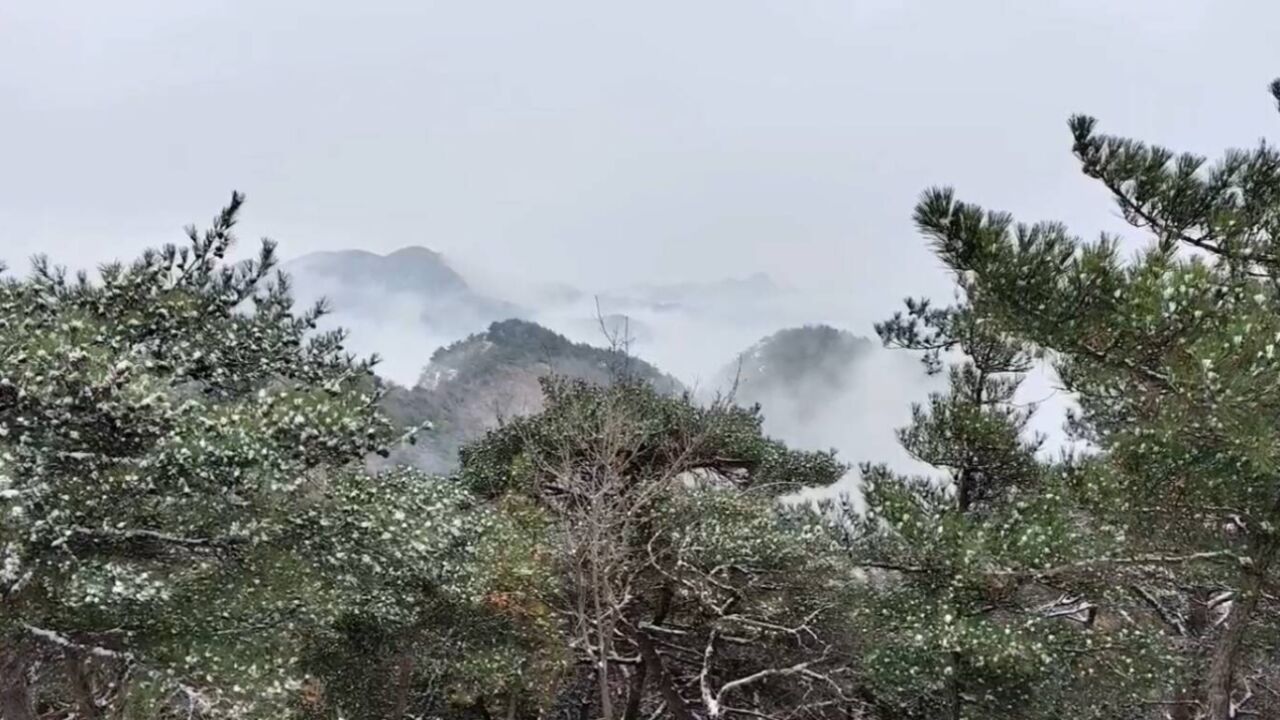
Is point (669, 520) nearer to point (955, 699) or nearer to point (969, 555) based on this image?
point (955, 699)

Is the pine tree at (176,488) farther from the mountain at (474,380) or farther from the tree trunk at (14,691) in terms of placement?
the mountain at (474,380)

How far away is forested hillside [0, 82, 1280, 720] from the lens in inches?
132

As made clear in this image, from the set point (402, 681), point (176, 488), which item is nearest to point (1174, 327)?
point (176, 488)

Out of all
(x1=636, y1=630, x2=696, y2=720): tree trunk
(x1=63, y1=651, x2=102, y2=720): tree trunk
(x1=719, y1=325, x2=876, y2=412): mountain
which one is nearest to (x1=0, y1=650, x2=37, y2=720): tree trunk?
(x1=63, y1=651, x2=102, y2=720): tree trunk

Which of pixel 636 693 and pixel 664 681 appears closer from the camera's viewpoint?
pixel 664 681

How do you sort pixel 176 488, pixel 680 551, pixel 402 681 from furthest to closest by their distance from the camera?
pixel 680 551 < pixel 402 681 < pixel 176 488

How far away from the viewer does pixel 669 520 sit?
7945 mm

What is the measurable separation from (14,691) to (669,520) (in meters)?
5.50

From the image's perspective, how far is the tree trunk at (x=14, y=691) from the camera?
432 cm

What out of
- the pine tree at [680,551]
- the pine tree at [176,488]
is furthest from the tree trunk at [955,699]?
the pine tree at [176,488]

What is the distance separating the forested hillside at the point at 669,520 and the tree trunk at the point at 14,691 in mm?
25

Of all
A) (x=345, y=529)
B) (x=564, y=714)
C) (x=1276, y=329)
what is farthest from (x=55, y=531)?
(x=564, y=714)

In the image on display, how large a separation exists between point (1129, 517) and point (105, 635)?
19.5 feet

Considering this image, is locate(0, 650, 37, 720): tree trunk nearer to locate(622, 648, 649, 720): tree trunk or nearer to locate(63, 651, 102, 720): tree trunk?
locate(63, 651, 102, 720): tree trunk
